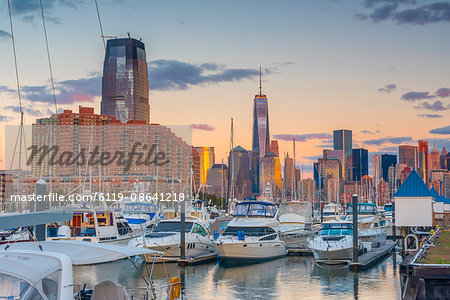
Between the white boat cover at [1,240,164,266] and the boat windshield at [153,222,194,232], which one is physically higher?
the white boat cover at [1,240,164,266]

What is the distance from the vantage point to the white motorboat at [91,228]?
3142cm

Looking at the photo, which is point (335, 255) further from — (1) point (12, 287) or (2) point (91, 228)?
(1) point (12, 287)

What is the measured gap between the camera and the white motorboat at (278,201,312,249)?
39594 mm

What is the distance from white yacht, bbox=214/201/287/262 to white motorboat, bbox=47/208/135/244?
6.13m

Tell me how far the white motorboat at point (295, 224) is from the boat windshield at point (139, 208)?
13120 mm

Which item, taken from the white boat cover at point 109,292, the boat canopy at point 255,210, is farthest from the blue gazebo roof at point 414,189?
the white boat cover at point 109,292

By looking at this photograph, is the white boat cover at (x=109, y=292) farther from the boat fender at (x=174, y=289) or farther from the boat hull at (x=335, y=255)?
the boat hull at (x=335, y=255)

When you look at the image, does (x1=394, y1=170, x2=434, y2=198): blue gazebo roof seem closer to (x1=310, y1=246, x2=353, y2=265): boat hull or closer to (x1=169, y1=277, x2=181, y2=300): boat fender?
(x1=310, y1=246, x2=353, y2=265): boat hull

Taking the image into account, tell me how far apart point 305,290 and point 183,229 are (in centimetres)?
854

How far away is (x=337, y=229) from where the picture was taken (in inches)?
1367

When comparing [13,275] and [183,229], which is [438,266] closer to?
[13,275]

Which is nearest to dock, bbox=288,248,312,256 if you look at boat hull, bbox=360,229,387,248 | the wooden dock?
the wooden dock

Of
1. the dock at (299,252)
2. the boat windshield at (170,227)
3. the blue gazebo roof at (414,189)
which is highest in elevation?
the blue gazebo roof at (414,189)

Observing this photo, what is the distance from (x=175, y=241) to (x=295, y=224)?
13.7 meters
